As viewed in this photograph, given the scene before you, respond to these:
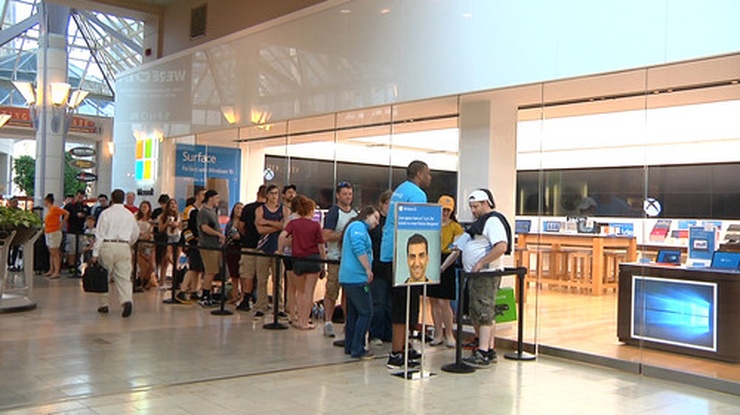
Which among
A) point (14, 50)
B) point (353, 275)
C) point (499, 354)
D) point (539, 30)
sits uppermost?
point (14, 50)

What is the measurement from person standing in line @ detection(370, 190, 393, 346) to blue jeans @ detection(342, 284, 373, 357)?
0.54 ft

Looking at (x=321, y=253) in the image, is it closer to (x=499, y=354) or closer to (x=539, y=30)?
(x=499, y=354)

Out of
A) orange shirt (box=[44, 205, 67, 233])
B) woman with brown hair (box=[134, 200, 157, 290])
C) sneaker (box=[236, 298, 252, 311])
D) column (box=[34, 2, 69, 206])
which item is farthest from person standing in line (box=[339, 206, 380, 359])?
column (box=[34, 2, 69, 206])

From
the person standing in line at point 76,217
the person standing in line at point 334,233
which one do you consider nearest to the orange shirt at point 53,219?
the person standing in line at point 76,217

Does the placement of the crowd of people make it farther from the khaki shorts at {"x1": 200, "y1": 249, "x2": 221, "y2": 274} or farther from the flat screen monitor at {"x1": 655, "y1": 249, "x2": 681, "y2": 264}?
the flat screen monitor at {"x1": 655, "y1": 249, "x2": 681, "y2": 264}

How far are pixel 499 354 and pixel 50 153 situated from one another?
1400 cm

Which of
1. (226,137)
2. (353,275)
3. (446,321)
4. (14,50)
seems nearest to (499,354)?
(446,321)

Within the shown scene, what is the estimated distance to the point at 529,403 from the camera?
5.41 meters

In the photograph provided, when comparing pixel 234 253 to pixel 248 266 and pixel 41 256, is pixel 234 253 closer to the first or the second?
pixel 248 266

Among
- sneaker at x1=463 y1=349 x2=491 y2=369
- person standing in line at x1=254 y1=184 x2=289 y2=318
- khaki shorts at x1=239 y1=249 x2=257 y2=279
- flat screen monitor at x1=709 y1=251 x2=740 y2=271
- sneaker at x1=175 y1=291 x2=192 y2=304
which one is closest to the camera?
sneaker at x1=463 y1=349 x2=491 y2=369

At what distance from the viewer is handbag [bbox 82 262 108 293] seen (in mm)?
8727

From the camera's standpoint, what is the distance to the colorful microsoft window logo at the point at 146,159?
1493 cm

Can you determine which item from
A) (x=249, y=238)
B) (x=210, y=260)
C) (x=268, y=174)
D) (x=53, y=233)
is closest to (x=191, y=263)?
(x=210, y=260)

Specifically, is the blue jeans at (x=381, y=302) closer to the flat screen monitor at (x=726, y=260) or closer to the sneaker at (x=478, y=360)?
the sneaker at (x=478, y=360)
